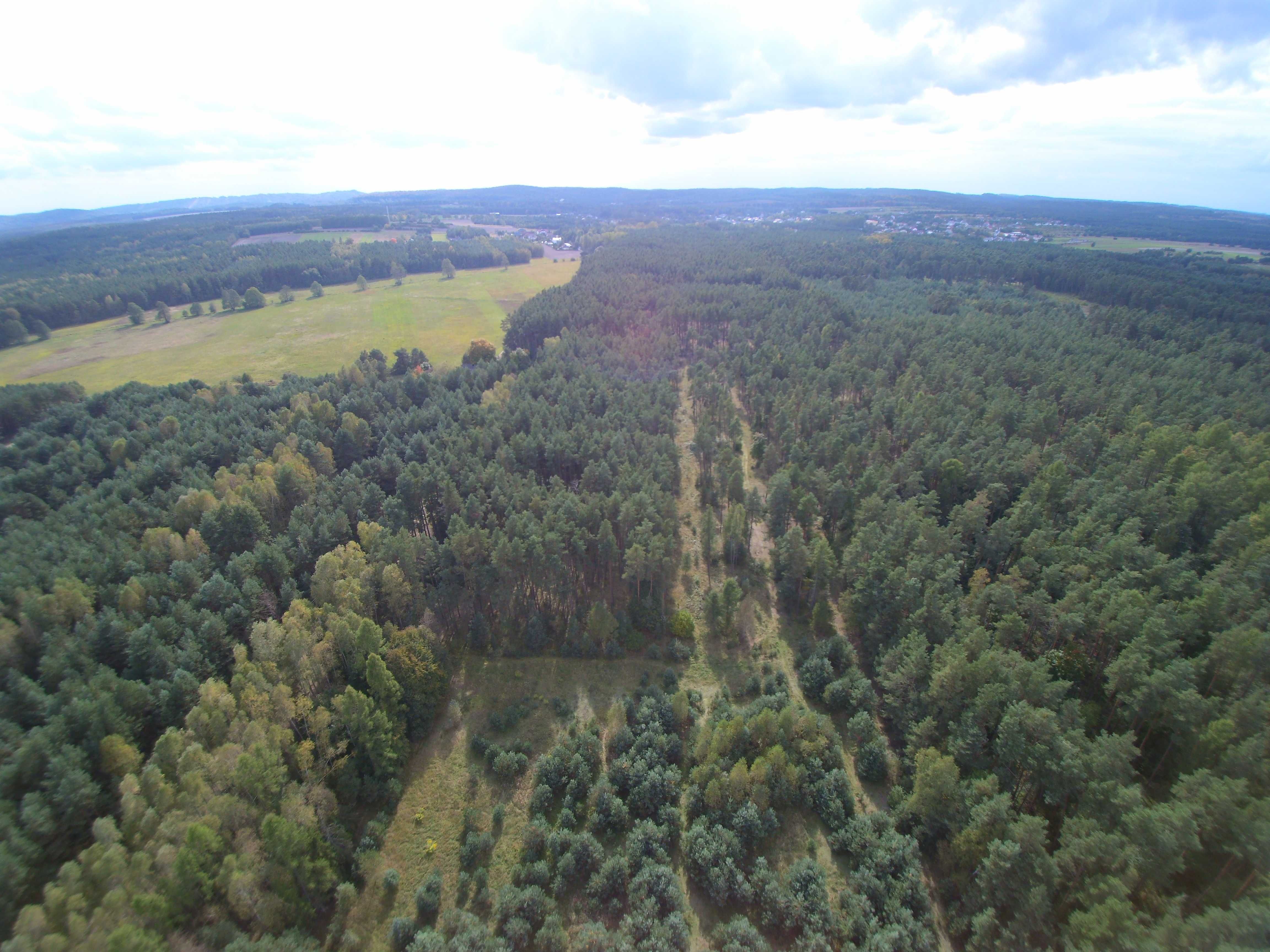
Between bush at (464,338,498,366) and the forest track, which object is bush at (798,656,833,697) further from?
bush at (464,338,498,366)

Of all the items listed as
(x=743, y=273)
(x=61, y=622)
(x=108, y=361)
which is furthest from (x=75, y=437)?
(x=743, y=273)

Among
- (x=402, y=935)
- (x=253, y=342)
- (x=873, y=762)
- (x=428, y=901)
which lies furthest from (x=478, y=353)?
(x=873, y=762)

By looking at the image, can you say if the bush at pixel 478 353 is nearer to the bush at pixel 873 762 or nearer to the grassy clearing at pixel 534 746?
the grassy clearing at pixel 534 746

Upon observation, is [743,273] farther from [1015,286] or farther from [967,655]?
[967,655]

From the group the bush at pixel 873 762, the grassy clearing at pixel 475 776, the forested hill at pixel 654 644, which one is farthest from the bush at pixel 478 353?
the bush at pixel 873 762

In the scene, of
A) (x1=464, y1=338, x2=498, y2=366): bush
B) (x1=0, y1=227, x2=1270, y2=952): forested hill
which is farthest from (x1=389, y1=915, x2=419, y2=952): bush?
(x1=464, y1=338, x2=498, y2=366): bush

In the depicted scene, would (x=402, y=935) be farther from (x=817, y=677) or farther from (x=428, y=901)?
(x=817, y=677)
